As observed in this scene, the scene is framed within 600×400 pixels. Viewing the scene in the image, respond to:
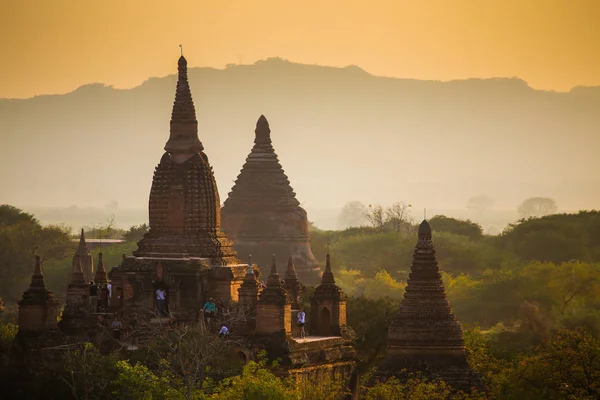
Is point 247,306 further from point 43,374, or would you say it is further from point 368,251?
point 368,251

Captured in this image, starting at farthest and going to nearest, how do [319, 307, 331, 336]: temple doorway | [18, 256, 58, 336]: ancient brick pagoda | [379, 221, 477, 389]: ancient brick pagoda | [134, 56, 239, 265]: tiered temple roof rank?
[134, 56, 239, 265]: tiered temple roof, [319, 307, 331, 336]: temple doorway, [18, 256, 58, 336]: ancient brick pagoda, [379, 221, 477, 389]: ancient brick pagoda

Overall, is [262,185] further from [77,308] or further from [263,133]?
[77,308]

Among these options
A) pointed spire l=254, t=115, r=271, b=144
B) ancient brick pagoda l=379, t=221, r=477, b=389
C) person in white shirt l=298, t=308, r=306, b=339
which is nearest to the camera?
ancient brick pagoda l=379, t=221, r=477, b=389

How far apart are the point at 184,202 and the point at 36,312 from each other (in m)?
6.48

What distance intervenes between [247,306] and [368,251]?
167 feet

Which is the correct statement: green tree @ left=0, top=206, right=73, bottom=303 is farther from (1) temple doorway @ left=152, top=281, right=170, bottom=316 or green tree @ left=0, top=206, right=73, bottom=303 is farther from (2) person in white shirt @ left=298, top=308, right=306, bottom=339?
(2) person in white shirt @ left=298, top=308, right=306, bottom=339

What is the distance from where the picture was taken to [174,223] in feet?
222

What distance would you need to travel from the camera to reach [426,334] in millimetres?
59562

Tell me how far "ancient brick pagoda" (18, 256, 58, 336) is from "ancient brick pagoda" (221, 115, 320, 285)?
2325 centimetres

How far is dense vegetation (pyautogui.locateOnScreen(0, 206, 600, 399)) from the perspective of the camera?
57188 millimetres

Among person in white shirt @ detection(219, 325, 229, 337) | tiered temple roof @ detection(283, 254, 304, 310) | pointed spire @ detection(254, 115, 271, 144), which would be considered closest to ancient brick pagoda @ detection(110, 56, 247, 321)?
tiered temple roof @ detection(283, 254, 304, 310)

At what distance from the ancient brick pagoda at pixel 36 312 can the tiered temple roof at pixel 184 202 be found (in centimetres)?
439

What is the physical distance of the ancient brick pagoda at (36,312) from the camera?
6331cm

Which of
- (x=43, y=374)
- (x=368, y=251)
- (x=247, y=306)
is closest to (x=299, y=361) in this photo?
(x=247, y=306)
